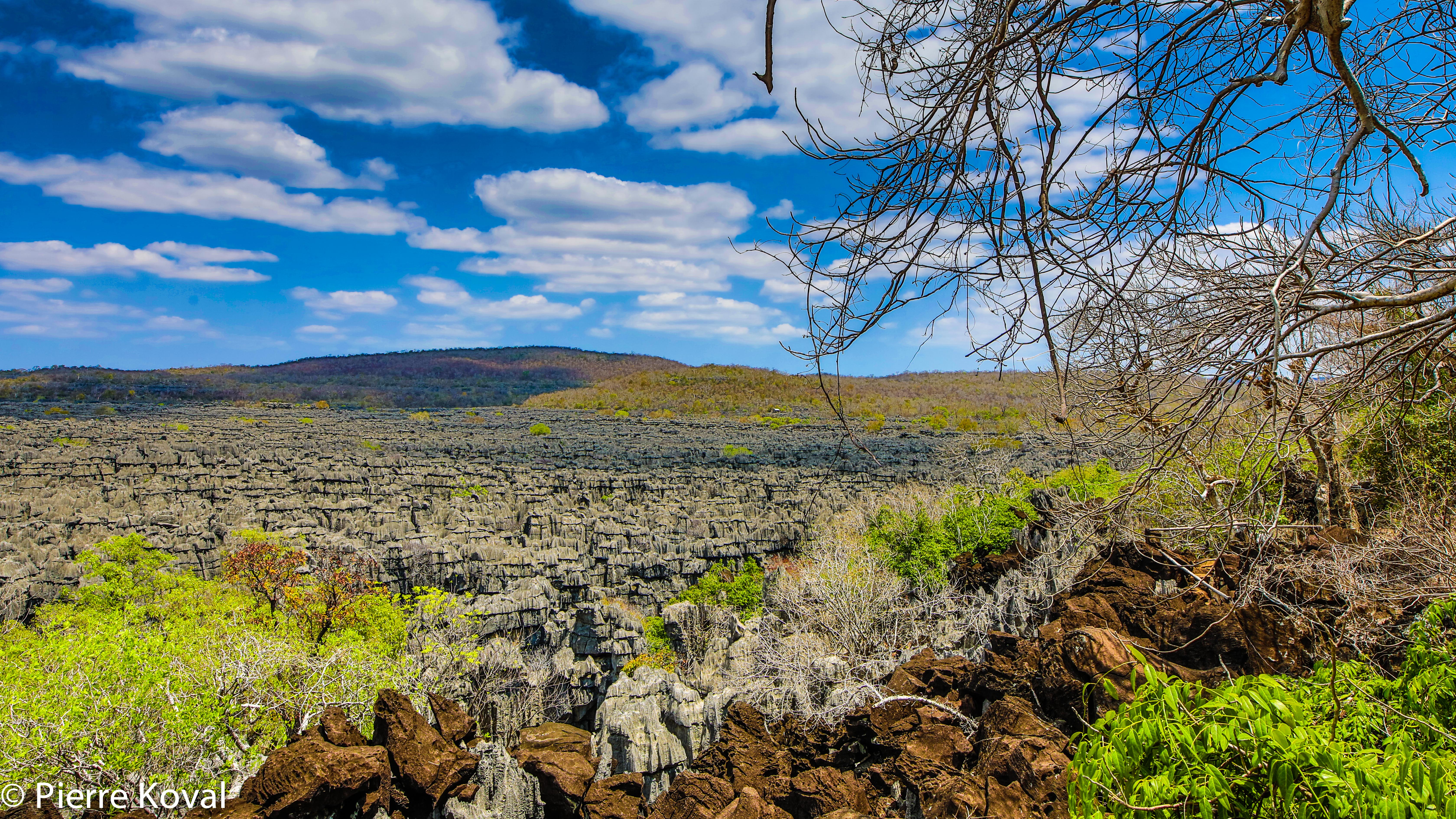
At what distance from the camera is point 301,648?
333 inches

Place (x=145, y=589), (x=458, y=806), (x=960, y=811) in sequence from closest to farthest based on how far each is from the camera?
1. (x=960, y=811)
2. (x=458, y=806)
3. (x=145, y=589)

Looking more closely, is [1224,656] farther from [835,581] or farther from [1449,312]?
[835,581]


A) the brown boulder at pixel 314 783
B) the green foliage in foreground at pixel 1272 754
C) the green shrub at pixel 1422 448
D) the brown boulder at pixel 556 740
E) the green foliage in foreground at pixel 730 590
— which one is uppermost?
the green shrub at pixel 1422 448

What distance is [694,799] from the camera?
4363 mm

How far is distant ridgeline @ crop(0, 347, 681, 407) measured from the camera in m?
66.9

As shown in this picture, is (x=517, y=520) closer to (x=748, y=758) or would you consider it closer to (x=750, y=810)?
(x=748, y=758)

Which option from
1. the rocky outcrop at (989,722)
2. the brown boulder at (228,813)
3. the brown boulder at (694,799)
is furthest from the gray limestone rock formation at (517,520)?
the rocky outcrop at (989,722)

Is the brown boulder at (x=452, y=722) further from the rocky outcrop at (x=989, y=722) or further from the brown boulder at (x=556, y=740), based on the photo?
the rocky outcrop at (x=989, y=722)

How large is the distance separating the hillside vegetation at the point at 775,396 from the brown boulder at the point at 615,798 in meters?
44.0

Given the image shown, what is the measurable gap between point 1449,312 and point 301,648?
9.90 metres

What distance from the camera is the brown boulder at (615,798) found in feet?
15.4

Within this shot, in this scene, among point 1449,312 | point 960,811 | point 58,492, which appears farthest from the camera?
point 58,492

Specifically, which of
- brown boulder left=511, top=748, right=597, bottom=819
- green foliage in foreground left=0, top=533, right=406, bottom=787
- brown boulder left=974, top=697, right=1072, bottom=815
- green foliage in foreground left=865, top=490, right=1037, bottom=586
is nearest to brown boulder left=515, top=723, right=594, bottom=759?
brown boulder left=511, top=748, right=597, bottom=819

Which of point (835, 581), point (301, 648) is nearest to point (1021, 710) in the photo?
point (835, 581)
